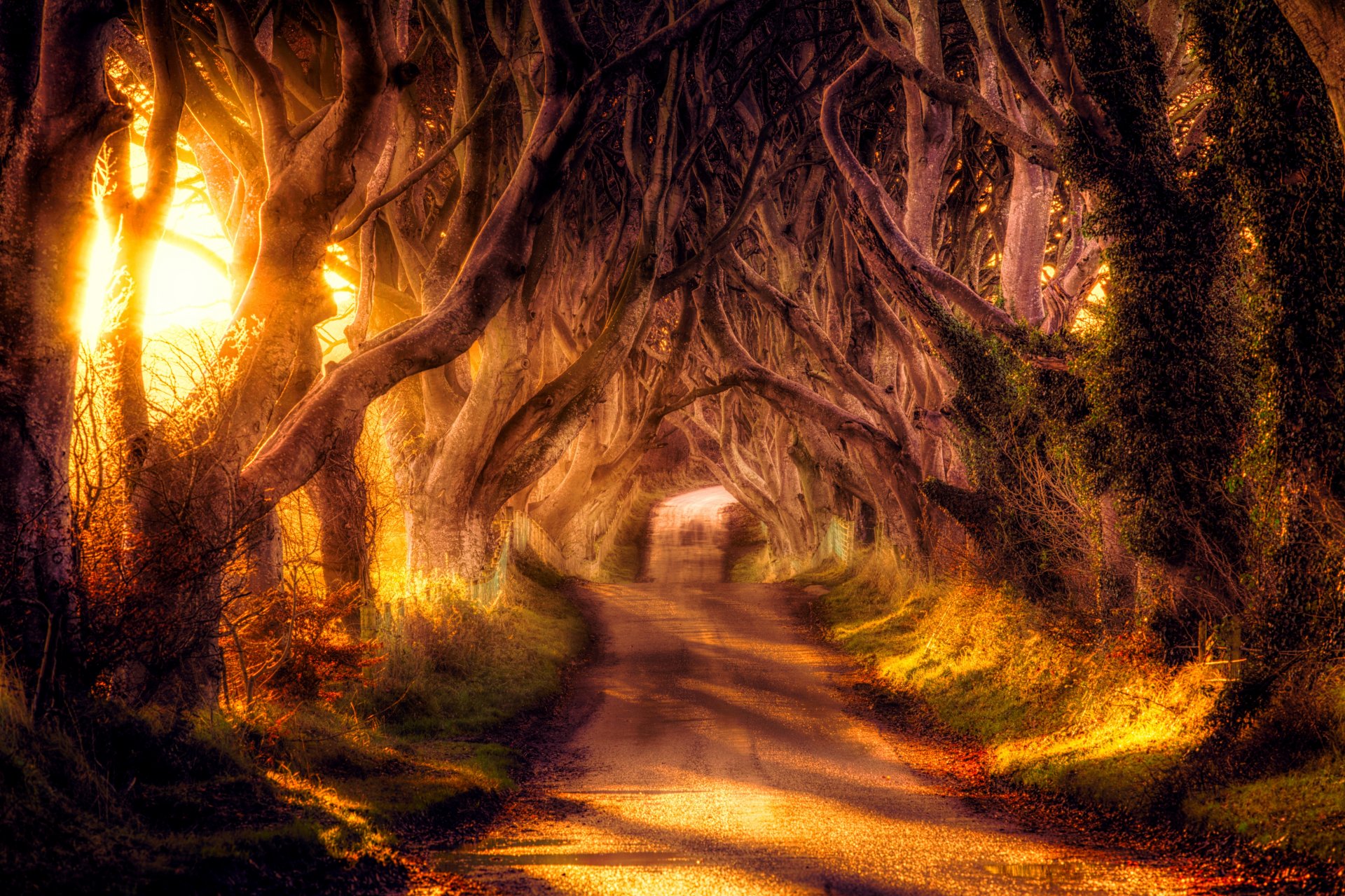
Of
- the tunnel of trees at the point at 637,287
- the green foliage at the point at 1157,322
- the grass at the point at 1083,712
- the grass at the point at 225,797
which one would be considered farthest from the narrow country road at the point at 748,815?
the green foliage at the point at 1157,322

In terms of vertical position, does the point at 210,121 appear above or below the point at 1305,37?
above

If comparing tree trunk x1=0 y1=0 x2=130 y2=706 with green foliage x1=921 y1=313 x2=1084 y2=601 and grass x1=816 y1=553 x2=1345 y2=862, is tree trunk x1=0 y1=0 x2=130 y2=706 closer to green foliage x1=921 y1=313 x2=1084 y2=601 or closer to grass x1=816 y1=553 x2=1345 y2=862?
grass x1=816 y1=553 x2=1345 y2=862

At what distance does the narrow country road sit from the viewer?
5.57 metres

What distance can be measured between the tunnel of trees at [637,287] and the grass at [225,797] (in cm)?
45

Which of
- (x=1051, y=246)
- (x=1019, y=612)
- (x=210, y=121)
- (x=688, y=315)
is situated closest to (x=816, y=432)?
(x=688, y=315)

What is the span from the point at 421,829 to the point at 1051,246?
21.5 m

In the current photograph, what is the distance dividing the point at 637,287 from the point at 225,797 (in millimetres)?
10613

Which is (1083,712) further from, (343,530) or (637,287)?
(637,287)

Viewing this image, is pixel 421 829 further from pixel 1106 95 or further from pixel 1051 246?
pixel 1051 246

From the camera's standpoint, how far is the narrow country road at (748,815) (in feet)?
18.3

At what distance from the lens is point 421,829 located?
6.66 meters

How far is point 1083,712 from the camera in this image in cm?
877

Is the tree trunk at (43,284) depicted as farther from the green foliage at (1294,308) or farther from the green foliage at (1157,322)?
the green foliage at (1157,322)

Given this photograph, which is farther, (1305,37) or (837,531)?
(837,531)
